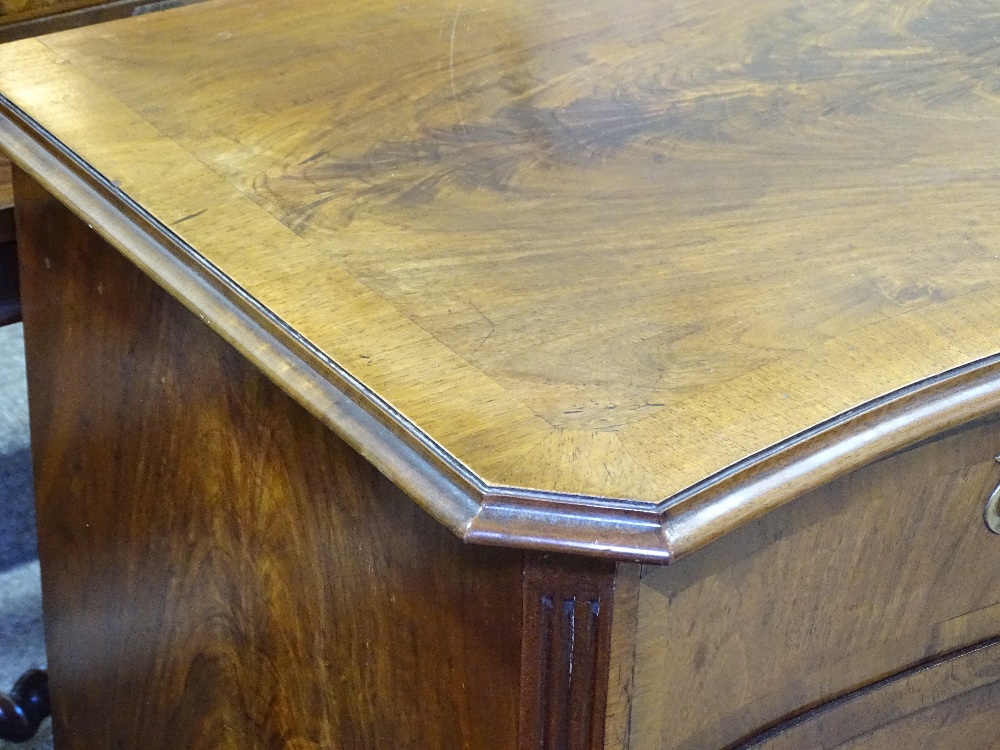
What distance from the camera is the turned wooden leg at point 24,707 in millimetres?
1023

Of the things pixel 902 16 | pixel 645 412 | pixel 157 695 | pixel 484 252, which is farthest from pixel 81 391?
pixel 902 16

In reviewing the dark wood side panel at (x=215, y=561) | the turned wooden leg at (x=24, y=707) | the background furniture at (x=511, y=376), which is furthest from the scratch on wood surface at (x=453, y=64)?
the turned wooden leg at (x=24, y=707)

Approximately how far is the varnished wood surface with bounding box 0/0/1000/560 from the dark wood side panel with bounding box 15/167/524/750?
6 centimetres

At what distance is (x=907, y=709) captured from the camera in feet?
2.00

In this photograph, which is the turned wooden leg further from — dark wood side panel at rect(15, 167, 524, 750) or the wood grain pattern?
the wood grain pattern

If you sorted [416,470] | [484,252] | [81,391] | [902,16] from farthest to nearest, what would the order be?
[902,16] < [81,391] < [484,252] < [416,470]

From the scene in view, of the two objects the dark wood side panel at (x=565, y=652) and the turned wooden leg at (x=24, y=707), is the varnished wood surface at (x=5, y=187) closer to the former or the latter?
the turned wooden leg at (x=24, y=707)

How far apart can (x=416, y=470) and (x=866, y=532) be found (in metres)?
0.20

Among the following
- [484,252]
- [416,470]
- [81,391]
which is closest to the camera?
[416,470]

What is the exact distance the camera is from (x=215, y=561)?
0.63 metres

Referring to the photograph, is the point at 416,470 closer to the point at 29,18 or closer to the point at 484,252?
the point at 484,252

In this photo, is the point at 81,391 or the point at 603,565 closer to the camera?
the point at 603,565

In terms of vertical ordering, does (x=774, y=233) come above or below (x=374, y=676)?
above

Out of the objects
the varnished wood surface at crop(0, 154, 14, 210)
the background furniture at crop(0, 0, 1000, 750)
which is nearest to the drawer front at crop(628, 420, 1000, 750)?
the background furniture at crop(0, 0, 1000, 750)
